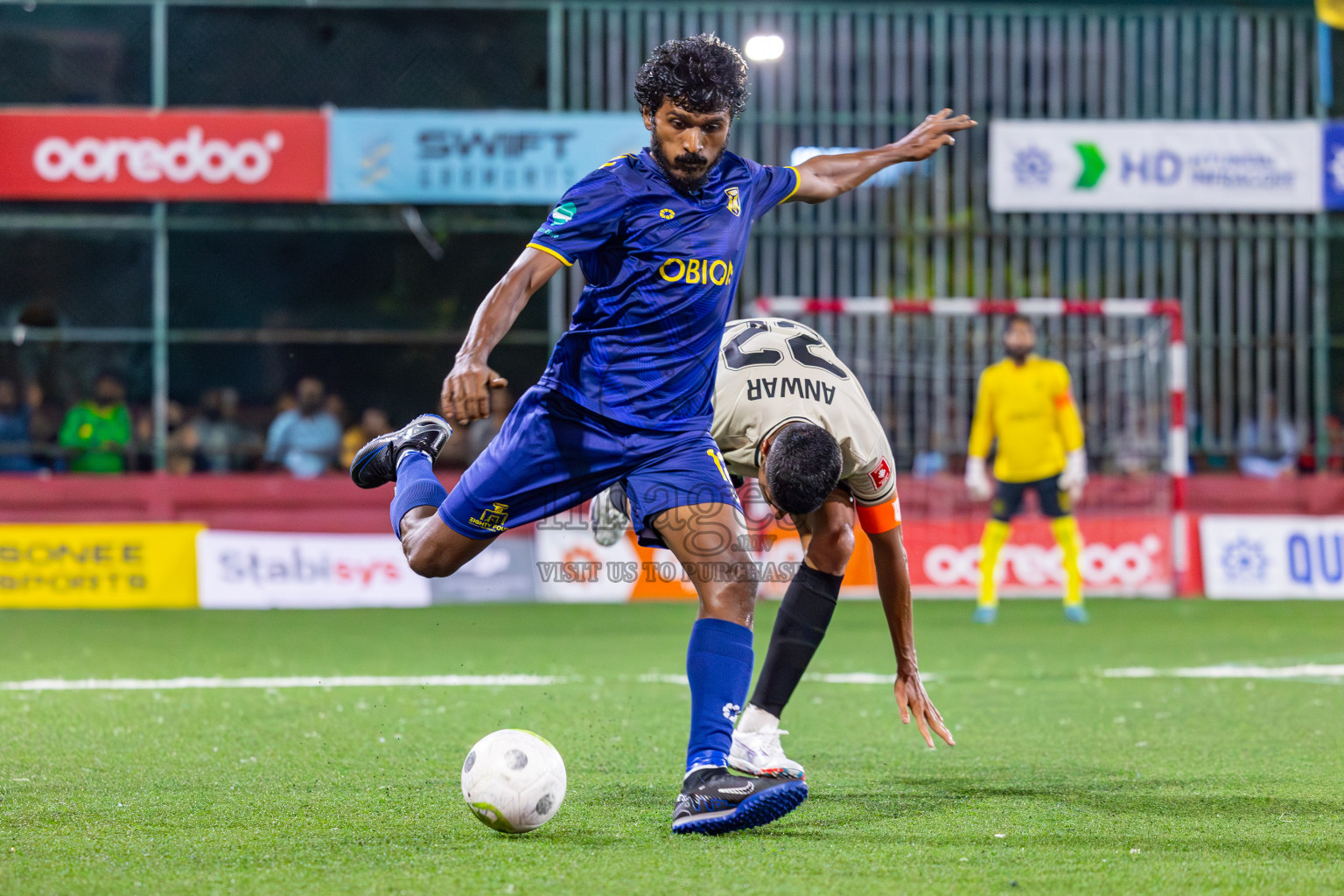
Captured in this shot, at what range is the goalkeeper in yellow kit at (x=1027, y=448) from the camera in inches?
457

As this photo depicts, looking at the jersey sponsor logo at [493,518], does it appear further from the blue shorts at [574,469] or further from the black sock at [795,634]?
the black sock at [795,634]

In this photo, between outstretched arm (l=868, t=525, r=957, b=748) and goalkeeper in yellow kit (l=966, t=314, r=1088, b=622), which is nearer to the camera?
outstretched arm (l=868, t=525, r=957, b=748)

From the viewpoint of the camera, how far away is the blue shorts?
14.3ft

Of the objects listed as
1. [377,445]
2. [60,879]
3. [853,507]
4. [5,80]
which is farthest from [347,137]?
[60,879]

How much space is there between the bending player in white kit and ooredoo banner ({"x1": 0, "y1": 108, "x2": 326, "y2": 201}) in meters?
10.6

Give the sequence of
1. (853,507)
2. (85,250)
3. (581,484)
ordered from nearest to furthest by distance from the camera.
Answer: (581,484) < (853,507) < (85,250)

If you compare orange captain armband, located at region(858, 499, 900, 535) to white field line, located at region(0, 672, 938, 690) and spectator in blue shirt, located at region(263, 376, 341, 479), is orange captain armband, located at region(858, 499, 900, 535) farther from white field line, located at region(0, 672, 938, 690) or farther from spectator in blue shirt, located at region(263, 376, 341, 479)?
spectator in blue shirt, located at region(263, 376, 341, 479)

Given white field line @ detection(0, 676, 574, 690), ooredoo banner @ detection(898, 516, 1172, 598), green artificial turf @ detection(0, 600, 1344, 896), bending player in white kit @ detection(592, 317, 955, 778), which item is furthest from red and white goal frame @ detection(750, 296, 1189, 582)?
bending player in white kit @ detection(592, 317, 955, 778)

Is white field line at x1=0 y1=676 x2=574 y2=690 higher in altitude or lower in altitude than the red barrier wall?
lower

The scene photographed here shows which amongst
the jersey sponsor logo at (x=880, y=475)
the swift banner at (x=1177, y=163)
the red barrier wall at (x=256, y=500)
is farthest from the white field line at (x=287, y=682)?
the swift banner at (x=1177, y=163)

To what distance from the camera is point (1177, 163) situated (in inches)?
591

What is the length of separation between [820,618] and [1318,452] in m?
13.0

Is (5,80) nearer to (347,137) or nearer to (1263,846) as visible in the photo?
(347,137)

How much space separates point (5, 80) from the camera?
18.3m
